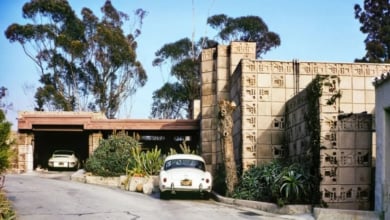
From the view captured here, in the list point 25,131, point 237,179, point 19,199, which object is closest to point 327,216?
point 237,179

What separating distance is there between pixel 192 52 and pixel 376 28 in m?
15.0

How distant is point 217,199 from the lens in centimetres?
1820

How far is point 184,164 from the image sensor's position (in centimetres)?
1914

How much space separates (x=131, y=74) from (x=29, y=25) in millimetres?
9361

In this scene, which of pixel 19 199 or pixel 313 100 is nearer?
pixel 313 100

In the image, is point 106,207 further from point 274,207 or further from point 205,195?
point 205,195

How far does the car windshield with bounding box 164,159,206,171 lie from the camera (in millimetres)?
19062

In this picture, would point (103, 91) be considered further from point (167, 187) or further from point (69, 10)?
point (167, 187)

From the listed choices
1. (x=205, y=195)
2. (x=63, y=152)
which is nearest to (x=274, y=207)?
(x=205, y=195)

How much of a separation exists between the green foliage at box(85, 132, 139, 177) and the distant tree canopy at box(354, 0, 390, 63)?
21865 millimetres

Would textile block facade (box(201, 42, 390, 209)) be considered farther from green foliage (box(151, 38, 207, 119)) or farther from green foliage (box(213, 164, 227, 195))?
green foliage (box(151, 38, 207, 119))

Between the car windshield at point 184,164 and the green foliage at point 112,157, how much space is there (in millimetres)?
5100

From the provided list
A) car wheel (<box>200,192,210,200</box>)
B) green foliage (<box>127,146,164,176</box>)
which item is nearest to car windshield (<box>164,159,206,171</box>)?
car wheel (<box>200,192,210,200</box>)

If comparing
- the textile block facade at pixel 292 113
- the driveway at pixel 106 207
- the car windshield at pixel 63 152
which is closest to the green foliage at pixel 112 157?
the textile block facade at pixel 292 113
